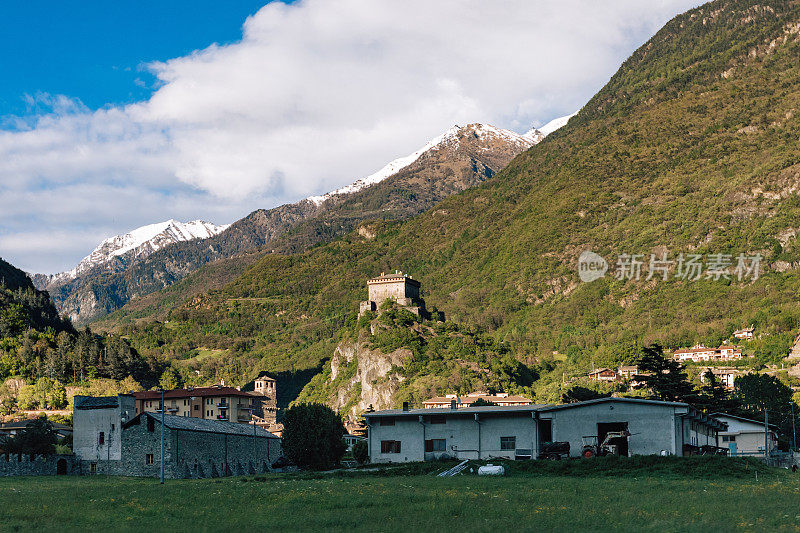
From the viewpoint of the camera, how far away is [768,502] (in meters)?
37.2

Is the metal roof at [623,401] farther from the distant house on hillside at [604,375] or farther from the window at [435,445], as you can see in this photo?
the distant house on hillside at [604,375]

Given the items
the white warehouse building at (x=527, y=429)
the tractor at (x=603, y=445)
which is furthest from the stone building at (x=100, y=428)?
the tractor at (x=603, y=445)

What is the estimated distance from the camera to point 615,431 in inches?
2431

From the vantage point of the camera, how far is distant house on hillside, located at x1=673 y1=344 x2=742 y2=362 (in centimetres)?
17438

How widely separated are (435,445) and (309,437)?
15726mm

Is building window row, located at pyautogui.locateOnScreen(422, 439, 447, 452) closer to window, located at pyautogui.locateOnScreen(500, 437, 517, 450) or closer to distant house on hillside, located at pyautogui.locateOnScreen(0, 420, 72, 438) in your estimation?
window, located at pyautogui.locateOnScreen(500, 437, 517, 450)

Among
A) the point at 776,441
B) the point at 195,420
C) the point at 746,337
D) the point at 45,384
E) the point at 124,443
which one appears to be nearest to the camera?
the point at 124,443

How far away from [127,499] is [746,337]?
16373 cm

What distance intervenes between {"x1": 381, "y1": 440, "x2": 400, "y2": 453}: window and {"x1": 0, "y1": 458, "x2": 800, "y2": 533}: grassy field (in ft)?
58.5

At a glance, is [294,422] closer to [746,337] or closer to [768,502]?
[768,502]

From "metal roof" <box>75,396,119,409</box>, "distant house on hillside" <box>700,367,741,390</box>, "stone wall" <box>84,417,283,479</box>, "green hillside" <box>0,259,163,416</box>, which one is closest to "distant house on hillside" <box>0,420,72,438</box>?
"metal roof" <box>75,396,119,409</box>

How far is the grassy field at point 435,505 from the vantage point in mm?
32562

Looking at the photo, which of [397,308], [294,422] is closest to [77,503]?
[294,422]

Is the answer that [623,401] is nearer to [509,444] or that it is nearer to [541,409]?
[541,409]
